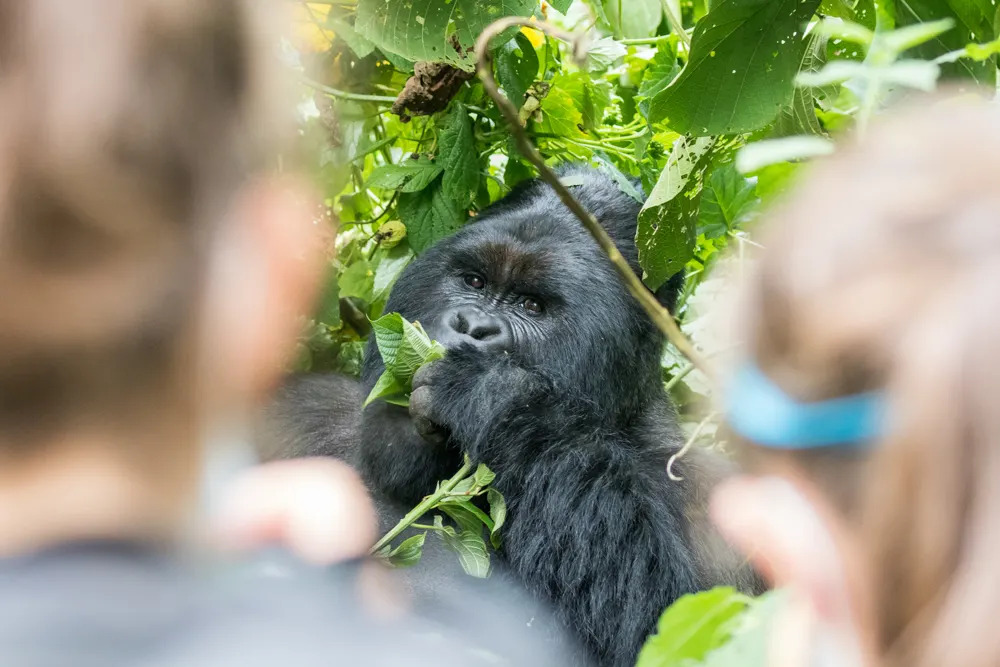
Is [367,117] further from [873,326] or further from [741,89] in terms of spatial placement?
[873,326]

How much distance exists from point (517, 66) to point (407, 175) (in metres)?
0.43

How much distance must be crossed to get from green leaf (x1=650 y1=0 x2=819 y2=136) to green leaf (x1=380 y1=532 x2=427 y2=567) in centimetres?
105

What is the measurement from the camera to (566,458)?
2.10 metres

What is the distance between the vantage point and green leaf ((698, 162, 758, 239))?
2.44 m

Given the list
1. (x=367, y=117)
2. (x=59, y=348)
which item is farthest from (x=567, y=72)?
(x=59, y=348)

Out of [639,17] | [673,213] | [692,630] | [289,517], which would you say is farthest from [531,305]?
[692,630]

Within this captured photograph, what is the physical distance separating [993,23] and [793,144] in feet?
4.15

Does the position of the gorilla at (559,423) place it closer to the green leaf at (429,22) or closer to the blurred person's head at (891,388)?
the green leaf at (429,22)

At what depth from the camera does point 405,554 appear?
77.7 inches

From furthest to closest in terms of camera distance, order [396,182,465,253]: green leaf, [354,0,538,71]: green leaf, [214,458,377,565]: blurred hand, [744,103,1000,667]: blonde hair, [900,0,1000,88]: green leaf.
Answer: [396,182,465,253]: green leaf < [354,0,538,71]: green leaf < [900,0,1000,88]: green leaf < [214,458,377,565]: blurred hand < [744,103,1000,667]: blonde hair

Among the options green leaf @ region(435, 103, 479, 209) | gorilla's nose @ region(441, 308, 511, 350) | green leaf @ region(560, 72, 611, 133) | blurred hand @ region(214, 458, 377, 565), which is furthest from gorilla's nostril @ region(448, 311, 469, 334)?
blurred hand @ region(214, 458, 377, 565)

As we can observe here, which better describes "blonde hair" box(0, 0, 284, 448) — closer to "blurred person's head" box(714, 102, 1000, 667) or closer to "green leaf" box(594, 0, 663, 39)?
"blurred person's head" box(714, 102, 1000, 667)

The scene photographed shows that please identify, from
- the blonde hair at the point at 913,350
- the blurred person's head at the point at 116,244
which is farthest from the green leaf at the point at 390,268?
the blonde hair at the point at 913,350

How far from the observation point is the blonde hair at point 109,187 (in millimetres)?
775
